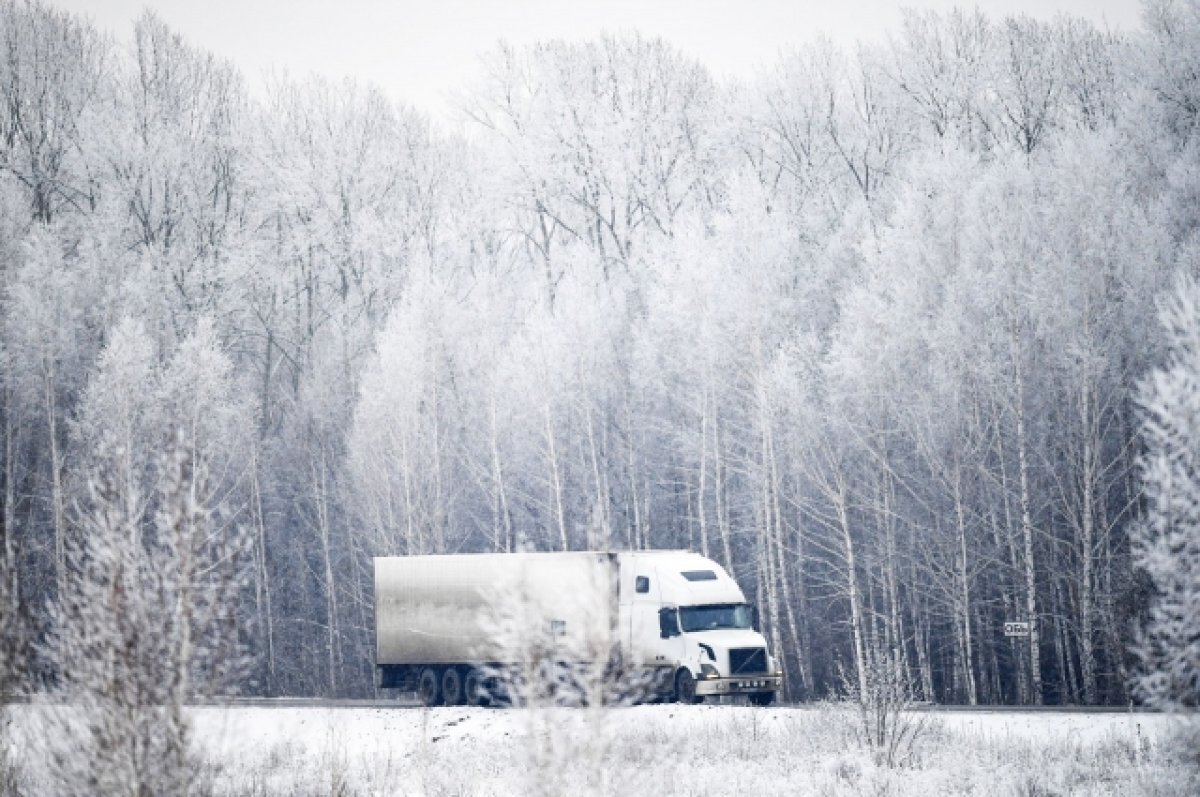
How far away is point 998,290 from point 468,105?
2630cm

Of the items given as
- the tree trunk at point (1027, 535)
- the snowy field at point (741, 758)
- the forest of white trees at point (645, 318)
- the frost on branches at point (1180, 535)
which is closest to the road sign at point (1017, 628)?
the tree trunk at point (1027, 535)

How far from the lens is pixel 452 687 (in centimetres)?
2942

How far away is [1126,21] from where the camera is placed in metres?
47.0

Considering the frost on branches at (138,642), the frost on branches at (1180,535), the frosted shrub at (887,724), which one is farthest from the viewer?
the frosted shrub at (887,724)

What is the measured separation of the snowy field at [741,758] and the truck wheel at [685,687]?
6.06 feet

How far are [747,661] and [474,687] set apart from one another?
6034mm

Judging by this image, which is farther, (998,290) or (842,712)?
(998,290)

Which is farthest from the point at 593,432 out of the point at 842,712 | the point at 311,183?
the point at 842,712

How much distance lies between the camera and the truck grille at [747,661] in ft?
86.9

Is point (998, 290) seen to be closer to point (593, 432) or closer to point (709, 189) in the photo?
point (593, 432)

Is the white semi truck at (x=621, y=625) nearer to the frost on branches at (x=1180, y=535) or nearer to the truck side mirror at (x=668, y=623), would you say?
the truck side mirror at (x=668, y=623)

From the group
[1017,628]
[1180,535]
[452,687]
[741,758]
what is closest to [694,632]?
[452,687]

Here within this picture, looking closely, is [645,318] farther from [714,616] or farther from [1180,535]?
[1180,535]

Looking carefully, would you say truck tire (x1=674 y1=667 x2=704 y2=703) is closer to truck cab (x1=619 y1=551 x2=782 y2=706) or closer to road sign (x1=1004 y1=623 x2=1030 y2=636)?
truck cab (x1=619 y1=551 x2=782 y2=706)
